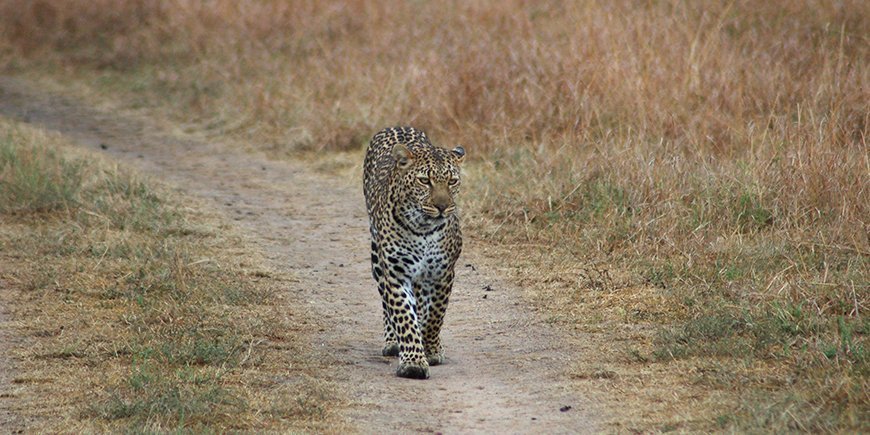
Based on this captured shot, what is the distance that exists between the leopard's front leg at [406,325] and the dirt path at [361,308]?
0.24ft

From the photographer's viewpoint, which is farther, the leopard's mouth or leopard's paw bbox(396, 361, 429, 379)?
the leopard's mouth

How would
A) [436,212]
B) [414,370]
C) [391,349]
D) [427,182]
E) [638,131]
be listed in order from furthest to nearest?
[638,131] < [391,349] < [427,182] < [436,212] < [414,370]

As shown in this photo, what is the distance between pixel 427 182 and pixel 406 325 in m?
0.80

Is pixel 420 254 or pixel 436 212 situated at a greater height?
pixel 436 212

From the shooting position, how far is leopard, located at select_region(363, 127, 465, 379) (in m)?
6.82

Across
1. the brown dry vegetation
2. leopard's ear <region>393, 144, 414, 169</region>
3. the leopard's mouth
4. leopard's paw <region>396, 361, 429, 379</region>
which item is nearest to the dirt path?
leopard's paw <region>396, 361, 429, 379</region>

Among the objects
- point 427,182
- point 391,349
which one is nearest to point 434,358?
point 391,349

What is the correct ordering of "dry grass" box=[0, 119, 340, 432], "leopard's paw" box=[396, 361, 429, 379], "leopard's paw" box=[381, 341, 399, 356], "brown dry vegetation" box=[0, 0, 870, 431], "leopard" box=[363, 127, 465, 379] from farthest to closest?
"leopard's paw" box=[381, 341, 399, 356], "brown dry vegetation" box=[0, 0, 870, 431], "leopard" box=[363, 127, 465, 379], "leopard's paw" box=[396, 361, 429, 379], "dry grass" box=[0, 119, 340, 432]

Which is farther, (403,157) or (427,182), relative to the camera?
(403,157)

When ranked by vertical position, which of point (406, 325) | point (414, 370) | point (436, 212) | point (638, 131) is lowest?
point (638, 131)

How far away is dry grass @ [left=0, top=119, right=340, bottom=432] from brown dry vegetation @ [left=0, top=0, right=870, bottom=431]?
1.97 meters

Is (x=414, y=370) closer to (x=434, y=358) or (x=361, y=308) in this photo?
(x=434, y=358)

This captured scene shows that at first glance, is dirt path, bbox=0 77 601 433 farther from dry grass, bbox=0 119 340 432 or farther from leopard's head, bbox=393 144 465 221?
leopard's head, bbox=393 144 465 221

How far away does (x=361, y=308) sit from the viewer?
27.7 ft
